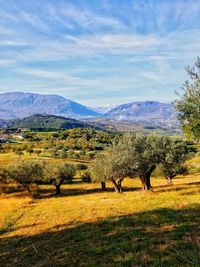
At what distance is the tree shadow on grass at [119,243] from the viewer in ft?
50.1

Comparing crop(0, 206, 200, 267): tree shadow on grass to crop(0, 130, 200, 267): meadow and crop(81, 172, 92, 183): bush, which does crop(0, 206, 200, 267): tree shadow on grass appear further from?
crop(81, 172, 92, 183): bush

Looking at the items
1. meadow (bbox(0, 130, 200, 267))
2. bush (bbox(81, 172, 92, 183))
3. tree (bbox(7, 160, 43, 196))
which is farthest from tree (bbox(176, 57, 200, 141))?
bush (bbox(81, 172, 92, 183))

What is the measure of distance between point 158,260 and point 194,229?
252 inches

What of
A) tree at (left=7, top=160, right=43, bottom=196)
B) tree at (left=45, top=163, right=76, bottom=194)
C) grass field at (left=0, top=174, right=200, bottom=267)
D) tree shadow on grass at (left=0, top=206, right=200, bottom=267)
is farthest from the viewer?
tree at (left=45, top=163, right=76, bottom=194)

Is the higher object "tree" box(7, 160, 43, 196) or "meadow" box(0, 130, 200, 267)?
"meadow" box(0, 130, 200, 267)

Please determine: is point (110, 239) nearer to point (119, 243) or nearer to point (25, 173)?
point (119, 243)

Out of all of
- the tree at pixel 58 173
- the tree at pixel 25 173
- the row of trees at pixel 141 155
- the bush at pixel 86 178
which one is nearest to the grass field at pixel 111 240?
the row of trees at pixel 141 155

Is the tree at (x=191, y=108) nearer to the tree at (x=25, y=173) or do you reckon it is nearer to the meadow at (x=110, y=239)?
the meadow at (x=110, y=239)

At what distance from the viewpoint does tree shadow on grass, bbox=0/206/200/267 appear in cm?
1527

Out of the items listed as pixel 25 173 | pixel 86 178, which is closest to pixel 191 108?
pixel 25 173

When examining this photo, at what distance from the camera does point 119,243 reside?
18781 mm

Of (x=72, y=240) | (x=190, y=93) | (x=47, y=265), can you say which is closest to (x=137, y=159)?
(x=190, y=93)

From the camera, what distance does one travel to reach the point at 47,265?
16906 millimetres

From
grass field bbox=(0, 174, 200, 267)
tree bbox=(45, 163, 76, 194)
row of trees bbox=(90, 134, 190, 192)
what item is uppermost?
row of trees bbox=(90, 134, 190, 192)
